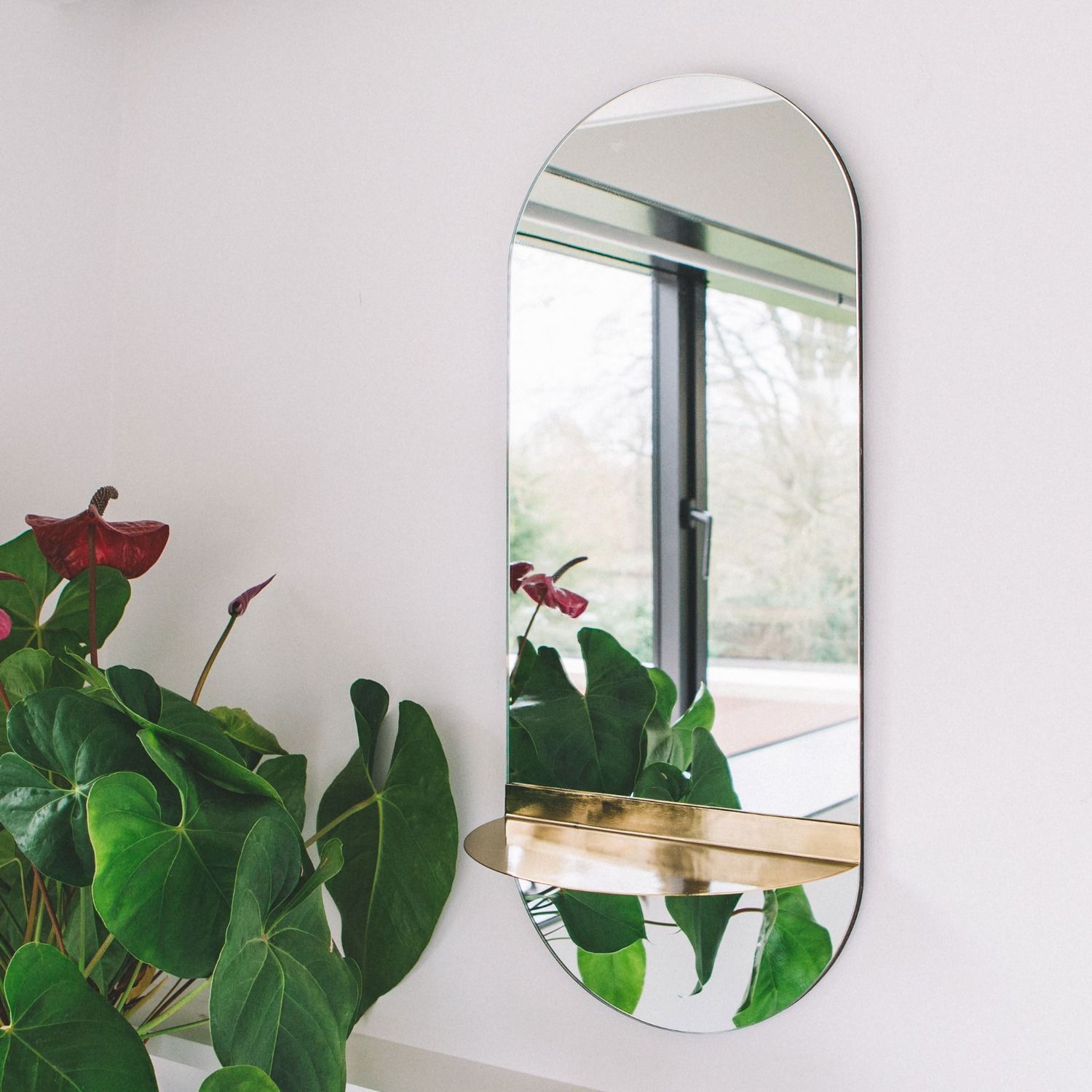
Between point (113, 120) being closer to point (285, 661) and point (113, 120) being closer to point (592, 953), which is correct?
point (285, 661)

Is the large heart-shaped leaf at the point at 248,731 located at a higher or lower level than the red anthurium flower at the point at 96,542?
lower

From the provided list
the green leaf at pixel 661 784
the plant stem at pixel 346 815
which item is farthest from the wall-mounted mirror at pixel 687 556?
the plant stem at pixel 346 815

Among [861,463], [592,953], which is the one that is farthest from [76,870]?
[861,463]

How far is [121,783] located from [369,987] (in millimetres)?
420

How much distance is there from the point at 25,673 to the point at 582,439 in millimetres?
609

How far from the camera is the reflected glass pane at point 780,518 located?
0.99 metres

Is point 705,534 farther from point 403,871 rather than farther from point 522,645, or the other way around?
point 403,871

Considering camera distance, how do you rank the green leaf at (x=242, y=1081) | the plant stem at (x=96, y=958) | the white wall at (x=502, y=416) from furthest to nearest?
the plant stem at (x=96, y=958) < the white wall at (x=502, y=416) < the green leaf at (x=242, y=1081)

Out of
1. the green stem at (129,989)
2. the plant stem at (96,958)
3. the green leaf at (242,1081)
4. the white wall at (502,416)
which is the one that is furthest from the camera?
the green stem at (129,989)

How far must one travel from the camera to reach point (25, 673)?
3.52 ft

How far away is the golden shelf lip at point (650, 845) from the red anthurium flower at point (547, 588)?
0.19m

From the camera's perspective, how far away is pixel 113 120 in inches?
58.1

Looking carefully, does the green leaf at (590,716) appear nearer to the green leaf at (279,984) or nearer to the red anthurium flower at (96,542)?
the green leaf at (279,984)

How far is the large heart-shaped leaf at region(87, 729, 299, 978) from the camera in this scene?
84cm
